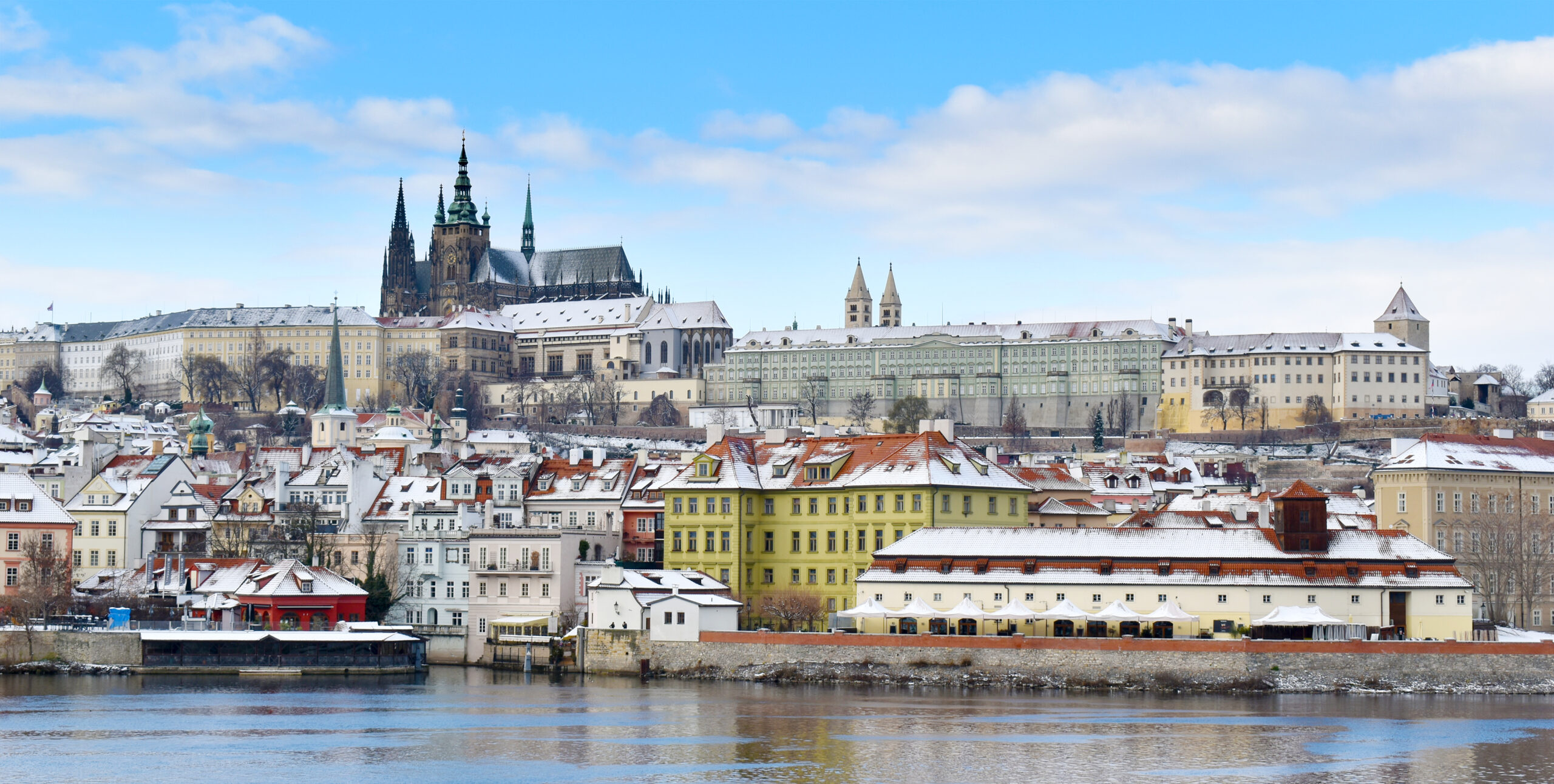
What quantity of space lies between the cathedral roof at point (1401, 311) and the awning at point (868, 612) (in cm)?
13701

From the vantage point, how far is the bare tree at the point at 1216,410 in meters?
196

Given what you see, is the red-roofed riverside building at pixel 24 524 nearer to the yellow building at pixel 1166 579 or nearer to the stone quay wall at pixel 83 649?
the stone quay wall at pixel 83 649

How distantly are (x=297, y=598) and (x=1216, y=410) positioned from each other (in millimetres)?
133634

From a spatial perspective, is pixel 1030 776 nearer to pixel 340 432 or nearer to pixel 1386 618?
pixel 1386 618

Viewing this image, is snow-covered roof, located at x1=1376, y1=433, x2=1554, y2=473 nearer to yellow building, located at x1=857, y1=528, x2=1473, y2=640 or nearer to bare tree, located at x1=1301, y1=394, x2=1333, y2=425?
yellow building, located at x1=857, y1=528, x2=1473, y2=640

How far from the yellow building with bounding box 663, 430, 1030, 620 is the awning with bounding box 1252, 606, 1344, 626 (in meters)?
13.5

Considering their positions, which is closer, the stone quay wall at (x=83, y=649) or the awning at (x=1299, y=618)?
the awning at (x=1299, y=618)

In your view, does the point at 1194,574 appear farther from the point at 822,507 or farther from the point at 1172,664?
the point at 822,507

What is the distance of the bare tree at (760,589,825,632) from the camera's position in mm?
75125

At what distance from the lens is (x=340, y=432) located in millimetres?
143250

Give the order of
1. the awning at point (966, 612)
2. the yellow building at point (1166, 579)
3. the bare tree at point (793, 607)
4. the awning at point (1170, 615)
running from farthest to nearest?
the bare tree at point (793, 607) → the awning at point (966, 612) → the yellow building at point (1166, 579) → the awning at point (1170, 615)

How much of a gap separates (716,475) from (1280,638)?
2205cm

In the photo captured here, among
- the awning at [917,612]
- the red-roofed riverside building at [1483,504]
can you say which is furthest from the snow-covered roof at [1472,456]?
the awning at [917,612]

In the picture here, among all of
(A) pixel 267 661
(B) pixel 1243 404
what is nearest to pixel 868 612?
(A) pixel 267 661
